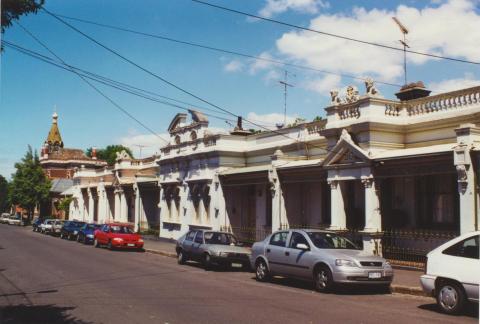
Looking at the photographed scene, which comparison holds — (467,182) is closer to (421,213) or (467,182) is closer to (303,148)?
(421,213)

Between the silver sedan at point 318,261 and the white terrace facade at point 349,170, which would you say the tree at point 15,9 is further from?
the white terrace facade at point 349,170

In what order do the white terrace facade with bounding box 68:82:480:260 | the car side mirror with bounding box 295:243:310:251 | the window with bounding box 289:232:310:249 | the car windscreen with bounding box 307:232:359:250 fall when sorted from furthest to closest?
the white terrace facade with bounding box 68:82:480:260, the window with bounding box 289:232:310:249, the car windscreen with bounding box 307:232:359:250, the car side mirror with bounding box 295:243:310:251

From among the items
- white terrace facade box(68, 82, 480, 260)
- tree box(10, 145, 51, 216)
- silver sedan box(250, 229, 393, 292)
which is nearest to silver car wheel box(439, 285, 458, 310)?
silver sedan box(250, 229, 393, 292)

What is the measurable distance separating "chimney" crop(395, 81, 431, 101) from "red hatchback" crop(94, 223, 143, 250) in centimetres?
1502

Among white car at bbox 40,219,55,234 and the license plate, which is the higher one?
white car at bbox 40,219,55,234

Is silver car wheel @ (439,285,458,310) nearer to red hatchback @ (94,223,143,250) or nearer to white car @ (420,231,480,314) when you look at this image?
white car @ (420,231,480,314)

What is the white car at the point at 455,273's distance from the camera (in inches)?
385

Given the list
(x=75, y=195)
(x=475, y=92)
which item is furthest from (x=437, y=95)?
(x=75, y=195)

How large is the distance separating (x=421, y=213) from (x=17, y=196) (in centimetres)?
6097

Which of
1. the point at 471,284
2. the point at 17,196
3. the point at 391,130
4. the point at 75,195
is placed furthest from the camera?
the point at 17,196

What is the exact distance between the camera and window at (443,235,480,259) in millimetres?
9992

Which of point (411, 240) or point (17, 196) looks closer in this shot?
point (411, 240)

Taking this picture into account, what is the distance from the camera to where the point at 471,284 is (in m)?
9.71

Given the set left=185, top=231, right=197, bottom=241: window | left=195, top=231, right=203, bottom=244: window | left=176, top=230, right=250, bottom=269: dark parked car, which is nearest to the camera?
left=176, top=230, right=250, bottom=269: dark parked car
